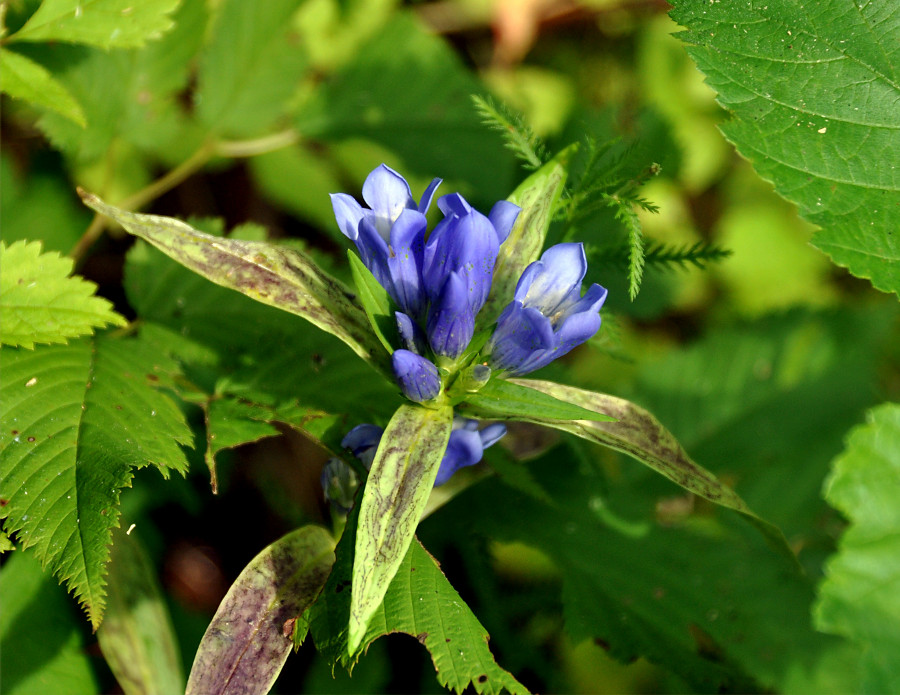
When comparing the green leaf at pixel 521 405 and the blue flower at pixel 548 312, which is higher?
the blue flower at pixel 548 312

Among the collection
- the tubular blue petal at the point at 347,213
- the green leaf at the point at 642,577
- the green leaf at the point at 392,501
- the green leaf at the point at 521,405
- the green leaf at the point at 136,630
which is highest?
the tubular blue petal at the point at 347,213

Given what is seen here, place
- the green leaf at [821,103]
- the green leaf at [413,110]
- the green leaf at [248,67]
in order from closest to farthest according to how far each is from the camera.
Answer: the green leaf at [821,103]
the green leaf at [248,67]
the green leaf at [413,110]

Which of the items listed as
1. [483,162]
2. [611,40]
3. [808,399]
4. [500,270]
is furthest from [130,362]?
[611,40]

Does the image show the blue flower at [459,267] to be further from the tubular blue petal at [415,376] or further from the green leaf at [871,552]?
the green leaf at [871,552]

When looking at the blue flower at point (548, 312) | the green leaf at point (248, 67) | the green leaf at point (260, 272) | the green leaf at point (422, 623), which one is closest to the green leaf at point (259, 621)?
the green leaf at point (422, 623)

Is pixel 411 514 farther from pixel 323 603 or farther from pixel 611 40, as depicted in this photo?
pixel 611 40

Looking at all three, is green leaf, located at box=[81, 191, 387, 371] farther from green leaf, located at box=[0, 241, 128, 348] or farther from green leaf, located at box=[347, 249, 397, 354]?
green leaf, located at box=[0, 241, 128, 348]

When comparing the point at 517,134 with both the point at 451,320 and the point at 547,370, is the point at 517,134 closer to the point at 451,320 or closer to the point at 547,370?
the point at 451,320
